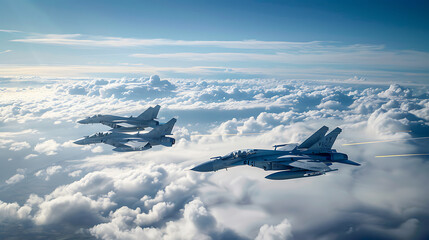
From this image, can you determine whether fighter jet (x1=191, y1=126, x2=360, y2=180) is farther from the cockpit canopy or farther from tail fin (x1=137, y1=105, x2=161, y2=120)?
tail fin (x1=137, y1=105, x2=161, y2=120)

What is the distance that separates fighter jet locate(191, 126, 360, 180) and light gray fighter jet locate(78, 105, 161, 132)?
21.3 metres

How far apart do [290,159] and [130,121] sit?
106 ft

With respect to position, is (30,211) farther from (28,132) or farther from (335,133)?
(335,133)

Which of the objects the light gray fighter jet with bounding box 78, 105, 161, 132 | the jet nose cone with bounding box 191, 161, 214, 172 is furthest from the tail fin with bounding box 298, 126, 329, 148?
the light gray fighter jet with bounding box 78, 105, 161, 132

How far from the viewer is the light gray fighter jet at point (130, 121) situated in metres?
42.5

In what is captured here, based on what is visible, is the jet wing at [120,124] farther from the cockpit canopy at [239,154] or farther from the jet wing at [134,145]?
the cockpit canopy at [239,154]

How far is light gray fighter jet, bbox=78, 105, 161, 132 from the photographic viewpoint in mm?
42469

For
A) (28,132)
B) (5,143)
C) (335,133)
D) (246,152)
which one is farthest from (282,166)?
(5,143)

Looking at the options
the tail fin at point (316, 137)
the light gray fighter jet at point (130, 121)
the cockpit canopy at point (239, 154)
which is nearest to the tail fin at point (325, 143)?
the tail fin at point (316, 137)

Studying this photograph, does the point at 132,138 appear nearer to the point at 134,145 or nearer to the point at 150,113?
the point at 134,145

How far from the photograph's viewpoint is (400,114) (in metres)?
152

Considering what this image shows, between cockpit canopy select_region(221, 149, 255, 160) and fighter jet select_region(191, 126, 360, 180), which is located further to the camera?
cockpit canopy select_region(221, 149, 255, 160)

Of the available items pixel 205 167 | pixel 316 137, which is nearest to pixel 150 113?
pixel 205 167

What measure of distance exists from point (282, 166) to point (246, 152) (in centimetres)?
516
